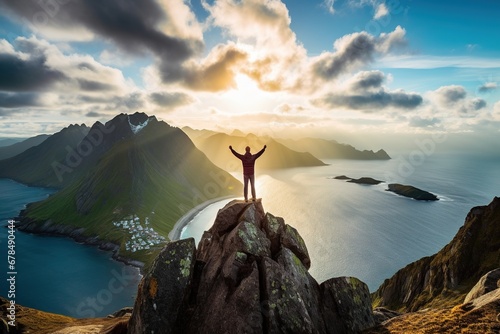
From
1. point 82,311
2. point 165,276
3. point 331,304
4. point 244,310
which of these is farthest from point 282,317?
point 82,311

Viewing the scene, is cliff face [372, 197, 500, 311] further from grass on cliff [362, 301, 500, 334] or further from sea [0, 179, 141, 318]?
sea [0, 179, 141, 318]

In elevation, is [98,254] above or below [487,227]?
below

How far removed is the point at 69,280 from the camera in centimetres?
14125

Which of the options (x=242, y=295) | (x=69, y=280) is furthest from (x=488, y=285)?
(x=69, y=280)

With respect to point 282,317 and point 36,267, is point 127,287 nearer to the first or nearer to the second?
point 36,267

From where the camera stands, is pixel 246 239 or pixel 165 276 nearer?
pixel 165 276

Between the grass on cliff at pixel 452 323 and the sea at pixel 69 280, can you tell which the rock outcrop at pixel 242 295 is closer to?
the grass on cliff at pixel 452 323

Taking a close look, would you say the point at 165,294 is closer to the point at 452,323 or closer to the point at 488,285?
the point at 452,323

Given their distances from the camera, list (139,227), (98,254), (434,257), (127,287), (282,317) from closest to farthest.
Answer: (282,317), (434,257), (127,287), (98,254), (139,227)

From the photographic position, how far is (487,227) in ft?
212

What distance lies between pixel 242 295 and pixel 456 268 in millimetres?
68486

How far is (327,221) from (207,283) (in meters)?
192

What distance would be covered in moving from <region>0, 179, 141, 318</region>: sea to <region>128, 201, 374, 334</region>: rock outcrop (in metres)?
115

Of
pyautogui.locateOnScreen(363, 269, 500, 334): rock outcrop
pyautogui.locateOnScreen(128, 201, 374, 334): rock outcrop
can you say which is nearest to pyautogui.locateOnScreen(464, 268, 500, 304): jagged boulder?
pyautogui.locateOnScreen(363, 269, 500, 334): rock outcrop
